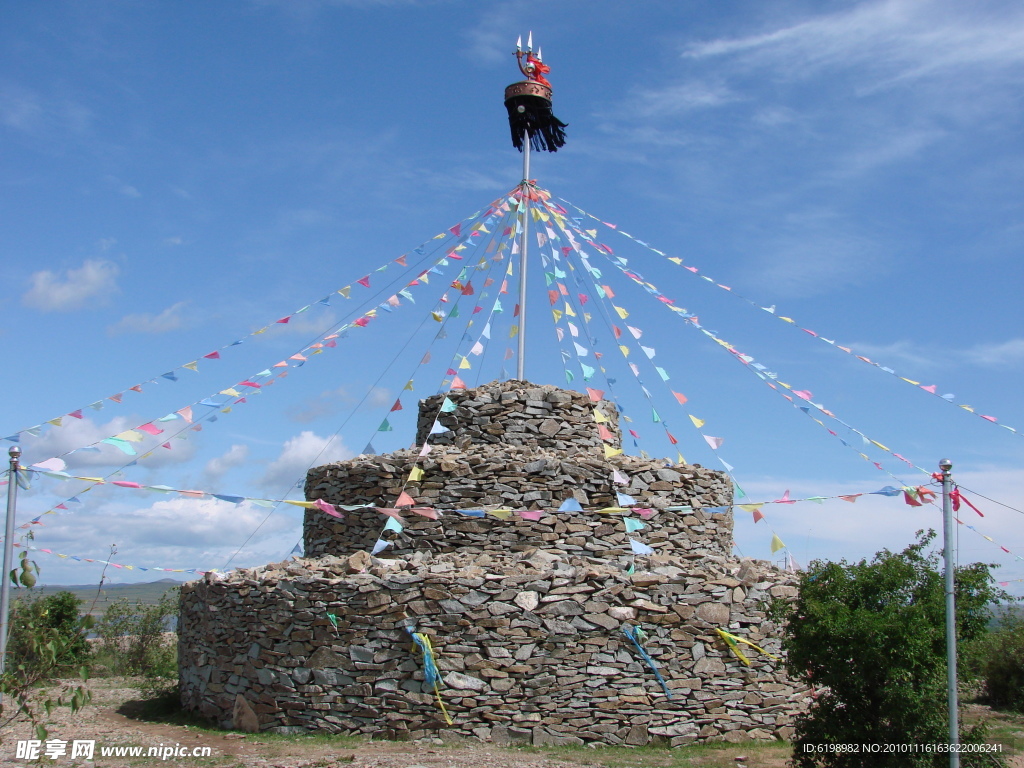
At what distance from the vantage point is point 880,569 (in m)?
9.21

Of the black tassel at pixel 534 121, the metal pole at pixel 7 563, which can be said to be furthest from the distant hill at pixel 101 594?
the black tassel at pixel 534 121

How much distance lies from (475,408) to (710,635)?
243 inches

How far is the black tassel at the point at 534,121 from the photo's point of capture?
55.6 feet

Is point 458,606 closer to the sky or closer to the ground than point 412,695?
closer to the sky

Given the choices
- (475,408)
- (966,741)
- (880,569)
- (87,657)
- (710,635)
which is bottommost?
(87,657)

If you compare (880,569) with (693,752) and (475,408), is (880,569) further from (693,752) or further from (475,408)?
(475,408)

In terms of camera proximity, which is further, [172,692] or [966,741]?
[172,692]

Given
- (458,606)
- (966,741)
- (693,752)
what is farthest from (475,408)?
(966,741)

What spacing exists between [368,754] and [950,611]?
705cm
